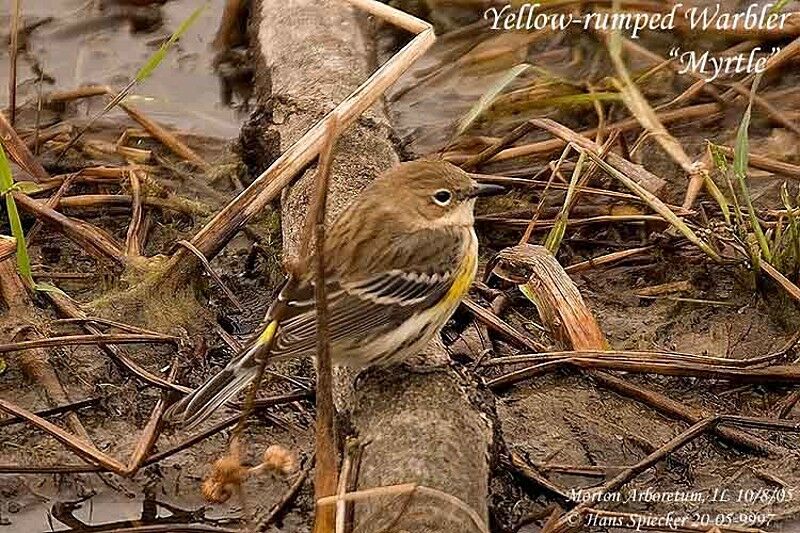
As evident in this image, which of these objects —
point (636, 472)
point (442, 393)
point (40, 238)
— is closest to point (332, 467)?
point (442, 393)

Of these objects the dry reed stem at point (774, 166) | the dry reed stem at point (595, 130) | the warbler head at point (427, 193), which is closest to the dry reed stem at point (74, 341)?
→ the warbler head at point (427, 193)

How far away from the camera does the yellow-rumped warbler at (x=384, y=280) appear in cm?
459

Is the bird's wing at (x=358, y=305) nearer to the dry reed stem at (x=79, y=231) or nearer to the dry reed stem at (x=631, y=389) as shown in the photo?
the dry reed stem at (x=631, y=389)

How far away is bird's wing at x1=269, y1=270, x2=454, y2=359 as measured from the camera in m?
4.63

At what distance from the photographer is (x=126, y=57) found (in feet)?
26.0

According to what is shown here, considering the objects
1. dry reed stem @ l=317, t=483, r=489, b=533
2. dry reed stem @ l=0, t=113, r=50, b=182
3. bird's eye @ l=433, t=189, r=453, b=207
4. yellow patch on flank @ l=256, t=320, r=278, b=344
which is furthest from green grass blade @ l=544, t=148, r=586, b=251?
dry reed stem @ l=0, t=113, r=50, b=182

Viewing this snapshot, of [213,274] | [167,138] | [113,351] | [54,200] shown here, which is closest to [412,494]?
[113,351]

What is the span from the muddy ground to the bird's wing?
48cm

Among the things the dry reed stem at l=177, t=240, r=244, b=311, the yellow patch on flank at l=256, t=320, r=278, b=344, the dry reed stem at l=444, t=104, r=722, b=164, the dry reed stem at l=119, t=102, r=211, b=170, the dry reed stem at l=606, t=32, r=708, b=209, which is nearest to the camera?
the yellow patch on flank at l=256, t=320, r=278, b=344

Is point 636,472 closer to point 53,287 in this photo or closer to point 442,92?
point 53,287

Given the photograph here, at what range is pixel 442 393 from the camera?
439 cm

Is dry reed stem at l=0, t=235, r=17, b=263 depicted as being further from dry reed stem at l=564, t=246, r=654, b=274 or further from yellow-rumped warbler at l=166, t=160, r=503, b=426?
dry reed stem at l=564, t=246, r=654, b=274

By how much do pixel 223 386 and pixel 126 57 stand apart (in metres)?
3.91

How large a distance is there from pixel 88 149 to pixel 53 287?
5.26 feet
